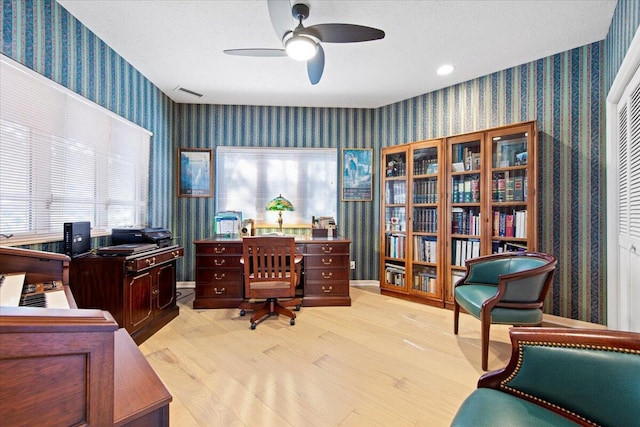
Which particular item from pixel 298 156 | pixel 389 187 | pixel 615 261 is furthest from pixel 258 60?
pixel 615 261

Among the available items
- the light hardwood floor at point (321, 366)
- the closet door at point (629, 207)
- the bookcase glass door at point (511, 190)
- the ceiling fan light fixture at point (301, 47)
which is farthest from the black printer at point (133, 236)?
the closet door at point (629, 207)

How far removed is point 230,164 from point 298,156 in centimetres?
99

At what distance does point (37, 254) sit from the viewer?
57.8 inches

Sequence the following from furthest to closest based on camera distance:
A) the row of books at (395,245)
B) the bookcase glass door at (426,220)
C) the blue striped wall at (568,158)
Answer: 1. the row of books at (395,245)
2. the bookcase glass door at (426,220)
3. the blue striped wall at (568,158)

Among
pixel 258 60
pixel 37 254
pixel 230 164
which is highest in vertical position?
pixel 258 60

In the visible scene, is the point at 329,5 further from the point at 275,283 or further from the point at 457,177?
the point at 275,283

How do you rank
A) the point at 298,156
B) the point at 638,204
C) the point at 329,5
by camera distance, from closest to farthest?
the point at 638,204, the point at 329,5, the point at 298,156

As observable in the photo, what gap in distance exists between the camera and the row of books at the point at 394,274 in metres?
3.40

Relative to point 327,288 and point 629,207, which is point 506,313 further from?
point 327,288

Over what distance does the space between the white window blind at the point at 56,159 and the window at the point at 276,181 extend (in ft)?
3.78

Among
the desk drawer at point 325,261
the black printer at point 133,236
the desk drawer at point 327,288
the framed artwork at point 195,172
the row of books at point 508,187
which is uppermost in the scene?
the framed artwork at point 195,172

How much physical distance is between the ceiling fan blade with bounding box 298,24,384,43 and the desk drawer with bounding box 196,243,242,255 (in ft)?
7.28

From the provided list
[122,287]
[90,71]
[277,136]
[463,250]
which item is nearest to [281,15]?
[90,71]

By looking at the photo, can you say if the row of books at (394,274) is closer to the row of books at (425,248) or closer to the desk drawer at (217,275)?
the row of books at (425,248)
